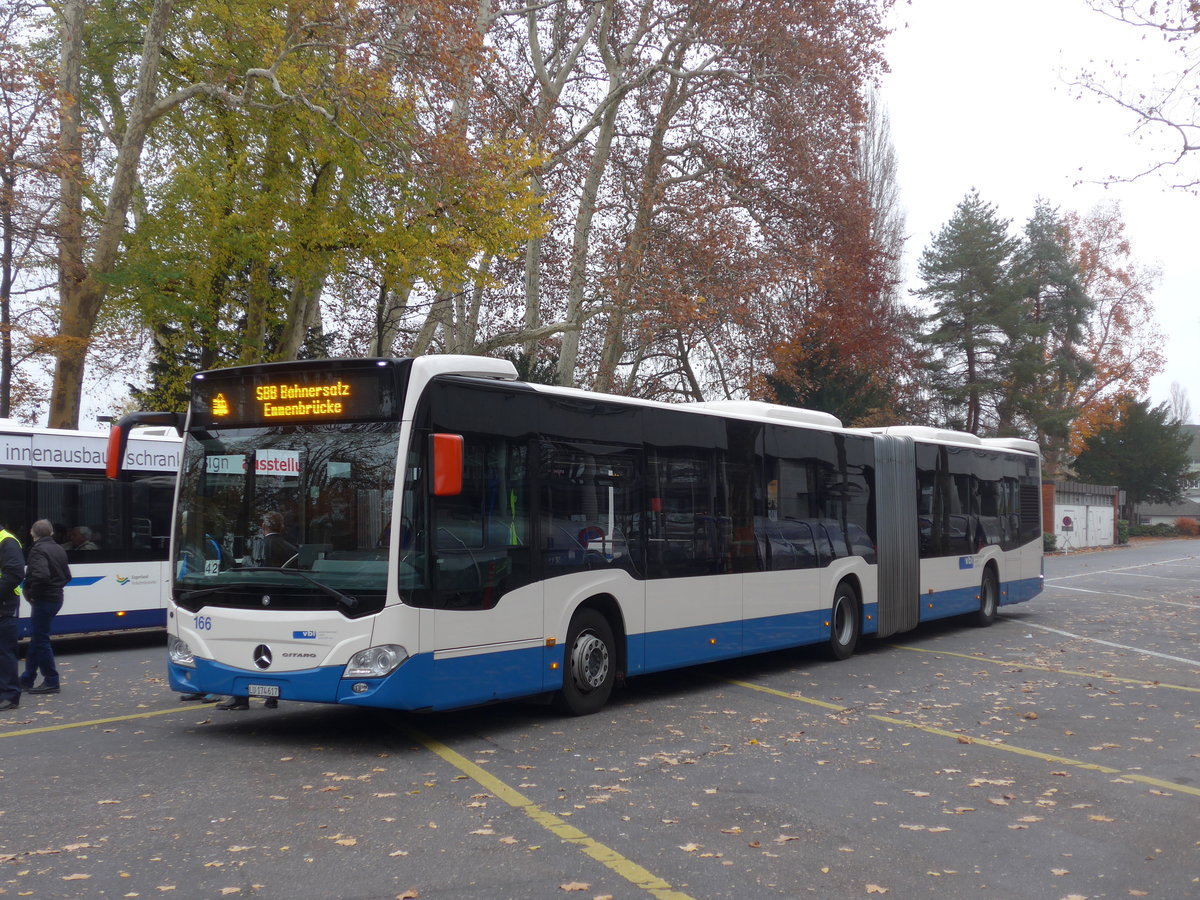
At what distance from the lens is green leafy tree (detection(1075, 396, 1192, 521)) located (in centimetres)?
7250

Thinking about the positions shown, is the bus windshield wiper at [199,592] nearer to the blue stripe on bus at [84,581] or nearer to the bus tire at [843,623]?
the blue stripe on bus at [84,581]

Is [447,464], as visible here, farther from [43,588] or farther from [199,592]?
[43,588]

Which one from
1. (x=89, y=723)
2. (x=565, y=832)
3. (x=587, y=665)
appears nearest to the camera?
(x=565, y=832)

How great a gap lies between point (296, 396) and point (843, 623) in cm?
848

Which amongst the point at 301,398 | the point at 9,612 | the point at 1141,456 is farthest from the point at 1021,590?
the point at 1141,456

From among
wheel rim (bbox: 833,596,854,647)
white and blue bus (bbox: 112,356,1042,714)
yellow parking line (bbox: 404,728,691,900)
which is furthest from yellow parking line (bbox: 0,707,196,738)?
wheel rim (bbox: 833,596,854,647)

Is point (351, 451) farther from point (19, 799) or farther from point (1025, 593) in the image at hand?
point (1025, 593)

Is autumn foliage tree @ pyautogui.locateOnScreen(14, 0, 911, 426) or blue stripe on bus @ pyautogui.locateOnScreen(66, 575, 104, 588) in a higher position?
autumn foliage tree @ pyautogui.locateOnScreen(14, 0, 911, 426)

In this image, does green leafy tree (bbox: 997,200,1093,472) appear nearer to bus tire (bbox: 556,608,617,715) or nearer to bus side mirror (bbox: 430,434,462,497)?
bus tire (bbox: 556,608,617,715)

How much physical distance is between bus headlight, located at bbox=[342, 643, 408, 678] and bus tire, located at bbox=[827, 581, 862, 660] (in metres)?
7.52

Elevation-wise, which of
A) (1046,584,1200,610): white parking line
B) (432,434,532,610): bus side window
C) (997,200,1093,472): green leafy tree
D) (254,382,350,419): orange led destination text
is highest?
(997,200,1093,472): green leafy tree

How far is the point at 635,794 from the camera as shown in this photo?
24.8 feet

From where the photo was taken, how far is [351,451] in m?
9.16

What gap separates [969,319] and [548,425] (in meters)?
51.3
